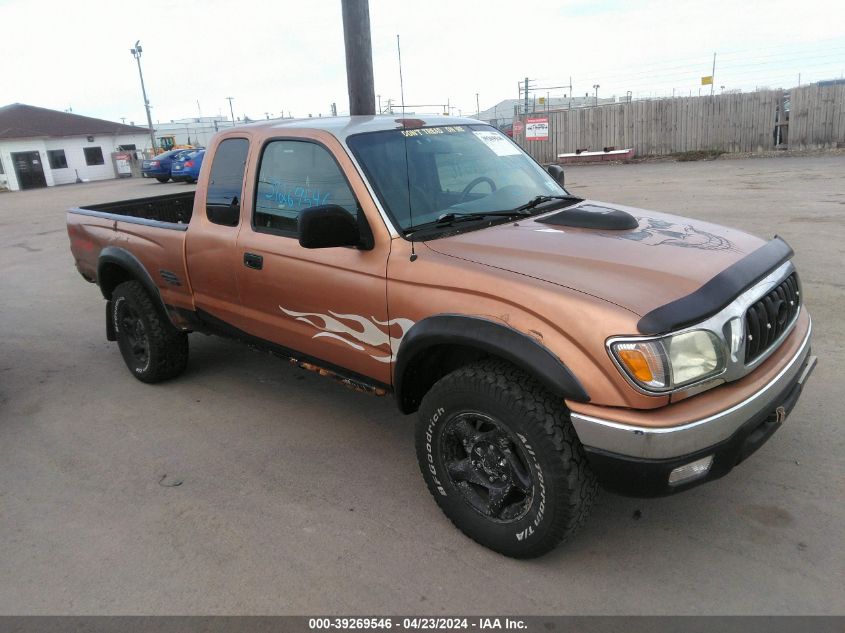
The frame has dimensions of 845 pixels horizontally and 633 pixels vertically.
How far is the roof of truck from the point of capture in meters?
3.51

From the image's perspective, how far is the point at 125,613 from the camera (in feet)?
8.68

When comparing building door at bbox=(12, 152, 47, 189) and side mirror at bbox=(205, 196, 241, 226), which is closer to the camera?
side mirror at bbox=(205, 196, 241, 226)

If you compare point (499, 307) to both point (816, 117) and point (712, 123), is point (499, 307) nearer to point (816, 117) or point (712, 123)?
point (712, 123)

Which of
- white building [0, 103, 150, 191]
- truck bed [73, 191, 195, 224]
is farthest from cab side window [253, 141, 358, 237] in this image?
white building [0, 103, 150, 191]

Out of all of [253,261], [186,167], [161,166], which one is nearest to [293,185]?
[253,261]

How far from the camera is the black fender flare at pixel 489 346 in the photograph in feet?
7.81

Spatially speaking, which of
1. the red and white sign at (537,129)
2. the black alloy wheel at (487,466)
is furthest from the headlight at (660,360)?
the red and white sign at (537,129)

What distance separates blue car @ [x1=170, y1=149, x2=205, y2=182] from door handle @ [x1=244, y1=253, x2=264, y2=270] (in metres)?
20.6

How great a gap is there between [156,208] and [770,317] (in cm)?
522

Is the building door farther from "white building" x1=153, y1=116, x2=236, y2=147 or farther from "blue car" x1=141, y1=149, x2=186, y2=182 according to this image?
"blue car" x1=141, y1=149, x2=186, y2=182

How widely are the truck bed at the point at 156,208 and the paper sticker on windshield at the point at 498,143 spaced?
3.03 meters
